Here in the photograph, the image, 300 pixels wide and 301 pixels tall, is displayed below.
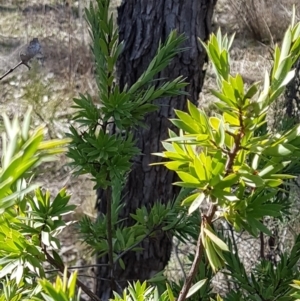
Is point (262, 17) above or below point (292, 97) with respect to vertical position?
above

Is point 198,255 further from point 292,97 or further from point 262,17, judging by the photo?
point 262,17

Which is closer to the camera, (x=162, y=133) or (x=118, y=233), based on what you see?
(x=118, y=233)

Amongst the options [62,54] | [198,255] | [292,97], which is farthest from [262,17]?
[198,255]

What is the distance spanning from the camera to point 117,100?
2.33 ft

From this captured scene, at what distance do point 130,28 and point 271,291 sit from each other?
94cm

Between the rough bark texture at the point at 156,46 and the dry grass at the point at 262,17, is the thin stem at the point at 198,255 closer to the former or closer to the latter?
the rough bark texture at the point at 156,46

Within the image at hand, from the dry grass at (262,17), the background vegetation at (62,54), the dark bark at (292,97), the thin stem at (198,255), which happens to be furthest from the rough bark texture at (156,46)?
the dry grass at (262,17)

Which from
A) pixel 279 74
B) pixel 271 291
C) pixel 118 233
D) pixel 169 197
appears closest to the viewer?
pixel 279 74

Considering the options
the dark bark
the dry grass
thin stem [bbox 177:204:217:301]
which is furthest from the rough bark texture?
the dry grass

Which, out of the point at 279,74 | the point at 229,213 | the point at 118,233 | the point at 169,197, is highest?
the point at 279,74

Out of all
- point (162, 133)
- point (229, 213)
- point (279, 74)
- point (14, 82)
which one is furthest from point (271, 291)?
point (14, 82)

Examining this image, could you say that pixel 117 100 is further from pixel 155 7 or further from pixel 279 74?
pixel 155 7

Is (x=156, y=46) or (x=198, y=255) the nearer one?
(x=198, y=255)

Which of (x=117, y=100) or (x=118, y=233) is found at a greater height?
(x=117, y=100)
